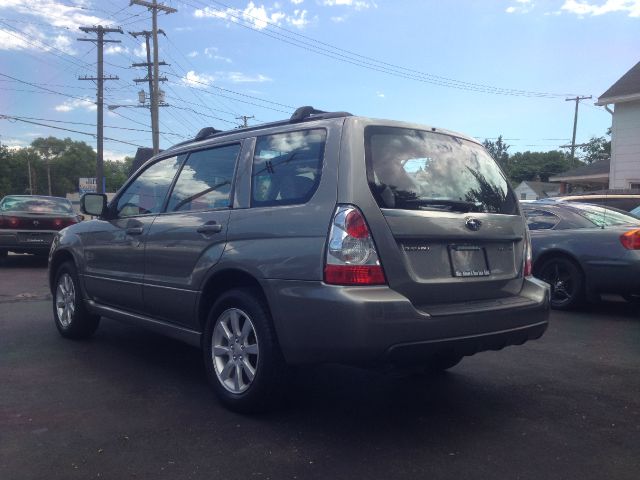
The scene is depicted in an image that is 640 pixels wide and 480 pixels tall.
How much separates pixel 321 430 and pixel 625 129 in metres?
21.9

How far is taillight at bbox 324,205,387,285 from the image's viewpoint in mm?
3367

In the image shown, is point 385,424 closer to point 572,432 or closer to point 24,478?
point 572,432

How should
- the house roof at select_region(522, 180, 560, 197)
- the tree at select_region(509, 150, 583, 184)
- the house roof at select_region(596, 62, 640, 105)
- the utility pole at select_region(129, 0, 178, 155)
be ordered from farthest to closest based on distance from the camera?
the tree at select_region(509, 150, 583, 184)
the house roof at select_region(522, 180, 560, 197)
the utility pole at select_region(129, 0, 178, 155)
the house roof at select_region(596, 62, 640, 105)

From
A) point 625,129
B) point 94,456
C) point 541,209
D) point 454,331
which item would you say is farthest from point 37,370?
point 625,129

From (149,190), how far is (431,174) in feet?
8.28

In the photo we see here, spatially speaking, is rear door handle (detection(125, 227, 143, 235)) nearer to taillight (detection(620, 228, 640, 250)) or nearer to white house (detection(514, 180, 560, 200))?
taillight (detection(620, 228, 640, 250))

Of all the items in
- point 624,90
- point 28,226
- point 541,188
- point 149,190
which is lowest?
point 541,188

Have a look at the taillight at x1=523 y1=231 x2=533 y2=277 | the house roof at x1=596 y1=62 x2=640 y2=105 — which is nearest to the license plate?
the taillight at x1=523 y1=231 x2=533 y2=277

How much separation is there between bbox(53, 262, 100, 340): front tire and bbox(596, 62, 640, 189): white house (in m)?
20.4

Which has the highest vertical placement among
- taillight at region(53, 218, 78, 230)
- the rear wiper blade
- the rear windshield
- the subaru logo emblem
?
the rear windshield

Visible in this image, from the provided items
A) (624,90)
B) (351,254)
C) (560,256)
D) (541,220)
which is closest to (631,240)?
(560,256)

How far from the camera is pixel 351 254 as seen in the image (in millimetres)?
3387

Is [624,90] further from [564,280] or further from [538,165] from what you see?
[538,165]

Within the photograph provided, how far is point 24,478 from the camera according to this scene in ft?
9.89
